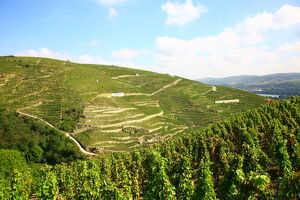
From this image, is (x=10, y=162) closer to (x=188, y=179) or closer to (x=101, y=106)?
A: (x=101, y=106)

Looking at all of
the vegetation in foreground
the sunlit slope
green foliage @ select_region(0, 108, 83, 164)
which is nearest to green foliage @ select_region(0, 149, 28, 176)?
green foliage @ select_region(0, 108, 83, 164)

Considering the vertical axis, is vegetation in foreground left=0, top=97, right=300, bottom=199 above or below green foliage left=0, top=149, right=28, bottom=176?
above

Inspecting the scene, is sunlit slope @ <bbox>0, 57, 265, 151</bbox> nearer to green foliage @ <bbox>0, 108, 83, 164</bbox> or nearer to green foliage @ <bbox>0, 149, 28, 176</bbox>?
green foliage @ <bbox>0, 108, 83, 164</bbox>

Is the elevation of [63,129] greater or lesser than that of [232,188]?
lesser

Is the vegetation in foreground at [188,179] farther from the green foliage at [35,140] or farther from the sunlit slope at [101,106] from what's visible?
the sunlit slope at [101,106]

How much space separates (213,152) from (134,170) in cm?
1626

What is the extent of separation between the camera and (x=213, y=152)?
1506 inches

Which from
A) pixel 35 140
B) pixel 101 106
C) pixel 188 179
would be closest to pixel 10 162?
pixel 35 140

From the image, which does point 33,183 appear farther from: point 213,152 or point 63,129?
point 63,129

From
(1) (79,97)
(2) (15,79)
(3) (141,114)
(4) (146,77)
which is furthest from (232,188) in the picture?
(4) (146,77)

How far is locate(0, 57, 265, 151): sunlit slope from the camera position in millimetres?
73688

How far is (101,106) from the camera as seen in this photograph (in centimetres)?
8662

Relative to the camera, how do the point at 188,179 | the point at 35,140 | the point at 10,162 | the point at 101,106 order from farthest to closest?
the point at 101,106
the point at 35,140
the point at 10,162
the point at 188,179

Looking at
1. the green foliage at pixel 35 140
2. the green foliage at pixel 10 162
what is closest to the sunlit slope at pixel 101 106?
the green foliage at pixel 35 140
